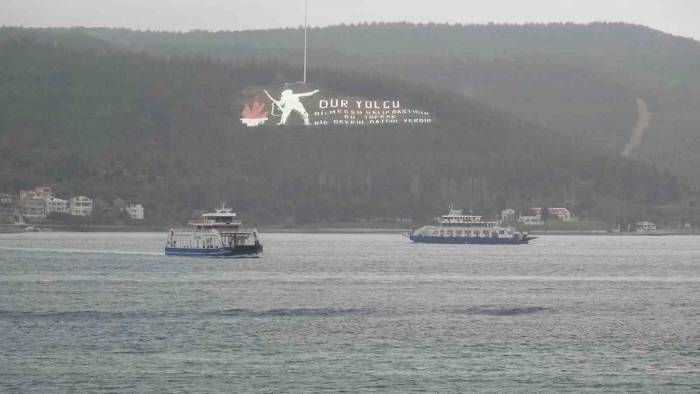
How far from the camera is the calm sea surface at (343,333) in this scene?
85.9 m

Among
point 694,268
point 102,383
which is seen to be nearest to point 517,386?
point 102,383

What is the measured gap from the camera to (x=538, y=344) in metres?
100

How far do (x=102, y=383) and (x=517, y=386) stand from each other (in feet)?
76.8

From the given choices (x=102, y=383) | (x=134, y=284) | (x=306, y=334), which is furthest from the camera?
(x=134, y=284)

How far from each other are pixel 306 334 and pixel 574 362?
21.1 metres

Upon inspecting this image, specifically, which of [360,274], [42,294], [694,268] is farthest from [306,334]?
[694,268]

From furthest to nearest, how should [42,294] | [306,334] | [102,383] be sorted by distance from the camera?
[42,294]
[306,334]
[102,383]

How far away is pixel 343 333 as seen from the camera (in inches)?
4158

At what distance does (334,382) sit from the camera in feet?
280

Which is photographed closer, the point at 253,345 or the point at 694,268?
the point at 253,345

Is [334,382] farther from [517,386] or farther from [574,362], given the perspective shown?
[574,362]

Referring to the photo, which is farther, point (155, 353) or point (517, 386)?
point (155, 353)

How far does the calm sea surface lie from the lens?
282 feet

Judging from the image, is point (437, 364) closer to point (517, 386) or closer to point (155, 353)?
point (517, 386)
